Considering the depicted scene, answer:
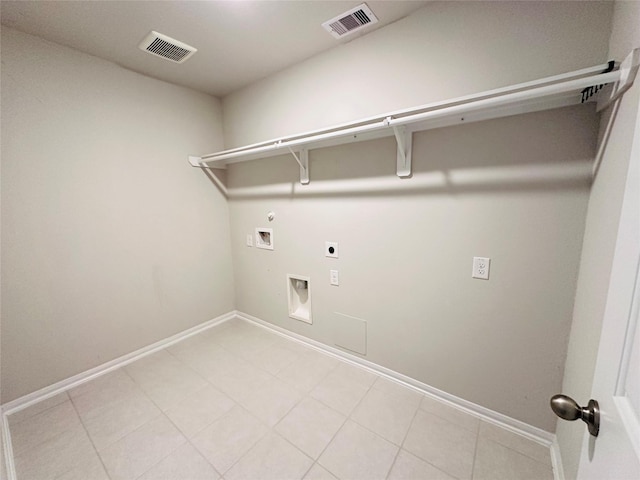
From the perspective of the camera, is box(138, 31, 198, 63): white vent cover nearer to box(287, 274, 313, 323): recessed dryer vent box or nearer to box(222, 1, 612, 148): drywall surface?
box(222, 1, 612, 148): drywall surface

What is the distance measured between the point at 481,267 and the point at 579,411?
104 cm

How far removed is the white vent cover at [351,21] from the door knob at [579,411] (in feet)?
6.52

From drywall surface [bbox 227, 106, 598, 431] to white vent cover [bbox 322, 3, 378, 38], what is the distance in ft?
2.41

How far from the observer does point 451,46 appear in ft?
4.78

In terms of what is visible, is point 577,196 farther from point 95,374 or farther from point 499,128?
point 95,374

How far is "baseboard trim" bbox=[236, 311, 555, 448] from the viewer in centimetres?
144

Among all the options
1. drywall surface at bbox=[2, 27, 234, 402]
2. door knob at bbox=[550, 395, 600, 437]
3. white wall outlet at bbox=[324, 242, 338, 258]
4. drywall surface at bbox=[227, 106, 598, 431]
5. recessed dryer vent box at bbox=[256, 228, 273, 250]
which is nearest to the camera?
door knob at bbox=[550, 395, 600, 437]

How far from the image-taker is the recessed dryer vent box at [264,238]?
2561 mm

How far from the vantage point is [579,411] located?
1.82ft

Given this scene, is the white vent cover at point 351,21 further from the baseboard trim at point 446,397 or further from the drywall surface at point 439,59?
the baseboard trim at point 446,397

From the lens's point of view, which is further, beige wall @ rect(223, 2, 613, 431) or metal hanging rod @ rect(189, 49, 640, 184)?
beige wall @ rect(223, 2, 613, 431)

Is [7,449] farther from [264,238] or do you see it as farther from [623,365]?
[623,365]

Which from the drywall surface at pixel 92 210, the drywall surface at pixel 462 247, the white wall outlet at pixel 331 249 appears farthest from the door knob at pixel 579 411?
the drywall surface at pixel 92 210

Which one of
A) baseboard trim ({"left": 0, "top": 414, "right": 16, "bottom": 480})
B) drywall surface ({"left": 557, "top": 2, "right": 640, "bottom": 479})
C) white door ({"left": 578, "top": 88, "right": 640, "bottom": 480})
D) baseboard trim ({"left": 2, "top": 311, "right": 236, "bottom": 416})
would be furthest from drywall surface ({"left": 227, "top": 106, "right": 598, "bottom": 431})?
baseboard trim ({"left": 0, "top": 414, "right": 16, "bottom": 480})
